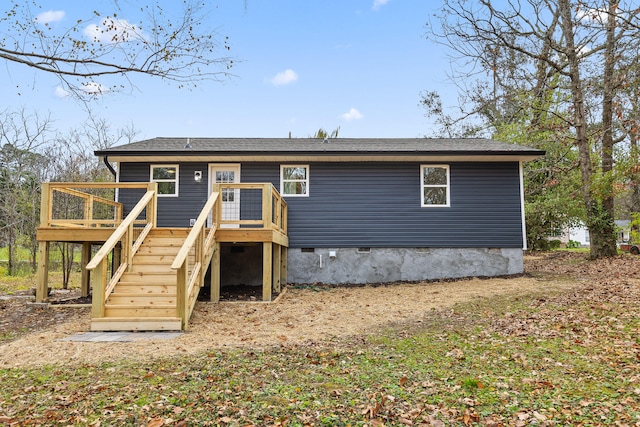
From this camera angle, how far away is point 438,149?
11.1 metres

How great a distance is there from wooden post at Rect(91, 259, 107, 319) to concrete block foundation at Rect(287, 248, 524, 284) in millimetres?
5693

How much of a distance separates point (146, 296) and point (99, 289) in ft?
2.22

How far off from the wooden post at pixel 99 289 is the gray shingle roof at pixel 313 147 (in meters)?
5.09

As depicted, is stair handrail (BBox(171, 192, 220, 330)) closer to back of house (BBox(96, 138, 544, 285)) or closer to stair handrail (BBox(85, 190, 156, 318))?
stair handrail (BBox(85, 190, 156, 318))

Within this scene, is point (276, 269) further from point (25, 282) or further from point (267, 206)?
point (25, 282)

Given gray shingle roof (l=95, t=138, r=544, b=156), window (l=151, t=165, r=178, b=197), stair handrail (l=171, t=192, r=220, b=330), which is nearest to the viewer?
stair handrail (l=171, t=192, r=220, b=330)

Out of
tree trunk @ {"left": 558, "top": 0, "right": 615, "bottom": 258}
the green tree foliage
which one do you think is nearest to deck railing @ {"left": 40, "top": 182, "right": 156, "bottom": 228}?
the green tree foliage

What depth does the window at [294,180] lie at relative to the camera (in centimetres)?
1157

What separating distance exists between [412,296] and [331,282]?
2867 mm

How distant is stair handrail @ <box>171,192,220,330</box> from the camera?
610 cm

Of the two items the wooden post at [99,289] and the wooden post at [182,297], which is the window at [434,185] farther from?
the wooden post at [99,289]

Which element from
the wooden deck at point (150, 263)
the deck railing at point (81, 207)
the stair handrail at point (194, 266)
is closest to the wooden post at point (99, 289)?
the wooden deck at point (150, 263)

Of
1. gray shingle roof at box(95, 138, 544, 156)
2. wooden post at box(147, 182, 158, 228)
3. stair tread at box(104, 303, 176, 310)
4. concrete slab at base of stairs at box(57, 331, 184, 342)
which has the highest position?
gray shingle roof at box(95, 138, 544, 156)

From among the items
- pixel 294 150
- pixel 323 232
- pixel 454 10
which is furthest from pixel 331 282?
pixel 454 10
